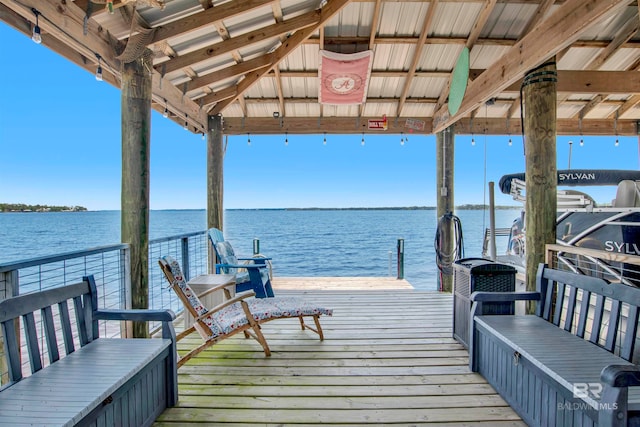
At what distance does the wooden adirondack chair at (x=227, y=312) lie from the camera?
8.78ft

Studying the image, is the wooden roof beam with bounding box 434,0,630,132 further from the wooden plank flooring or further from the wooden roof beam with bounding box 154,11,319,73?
the wooden plank flooring

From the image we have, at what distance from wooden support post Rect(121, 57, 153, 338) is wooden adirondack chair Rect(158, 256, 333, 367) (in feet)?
1.18

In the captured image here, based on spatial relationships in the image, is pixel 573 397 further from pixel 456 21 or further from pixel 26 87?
pixel 26 87

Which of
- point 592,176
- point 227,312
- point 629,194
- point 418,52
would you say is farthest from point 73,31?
point 592,176

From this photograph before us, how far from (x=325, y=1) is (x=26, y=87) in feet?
138

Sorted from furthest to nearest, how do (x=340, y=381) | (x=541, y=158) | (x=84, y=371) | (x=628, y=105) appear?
1. (x=628, y=105)
2. (x=541, y=158)
3. (x=340, y=381)
4. (x=84, y=371)

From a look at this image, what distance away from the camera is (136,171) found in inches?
114

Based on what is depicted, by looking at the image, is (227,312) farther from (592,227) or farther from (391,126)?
(391,126)

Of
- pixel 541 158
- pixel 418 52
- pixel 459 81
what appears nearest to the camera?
pixel 541 158

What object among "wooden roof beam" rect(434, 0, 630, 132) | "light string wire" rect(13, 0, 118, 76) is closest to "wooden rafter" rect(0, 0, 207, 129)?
"light string wire" rect(13, 0, 118, 76)

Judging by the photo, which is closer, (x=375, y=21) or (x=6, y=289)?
(x=6, y=289)

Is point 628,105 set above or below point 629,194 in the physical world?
above

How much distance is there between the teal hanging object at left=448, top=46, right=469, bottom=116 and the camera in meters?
4.17

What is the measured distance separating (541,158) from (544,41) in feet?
3.14
